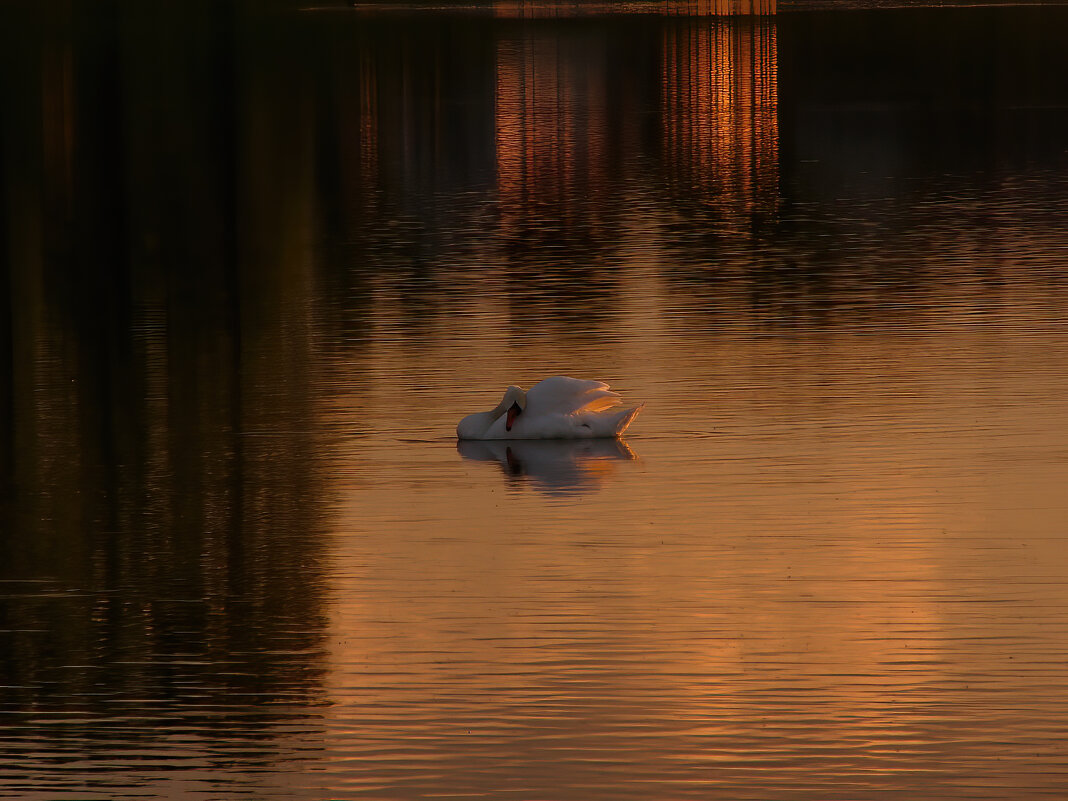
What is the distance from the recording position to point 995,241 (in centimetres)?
3002

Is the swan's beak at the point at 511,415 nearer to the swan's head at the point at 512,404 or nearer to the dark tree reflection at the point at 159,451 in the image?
the swan's head at the point at 512,404

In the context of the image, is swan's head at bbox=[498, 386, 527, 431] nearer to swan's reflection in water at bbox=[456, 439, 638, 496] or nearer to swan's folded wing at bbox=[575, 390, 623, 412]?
swan's reflection in water at bbox=[456, 439, 638, 496]

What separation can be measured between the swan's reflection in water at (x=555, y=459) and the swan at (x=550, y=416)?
0.07 meters

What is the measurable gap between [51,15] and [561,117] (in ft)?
268

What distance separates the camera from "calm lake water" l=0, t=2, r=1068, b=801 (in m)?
10.5

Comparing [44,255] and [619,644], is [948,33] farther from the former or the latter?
[619,644]

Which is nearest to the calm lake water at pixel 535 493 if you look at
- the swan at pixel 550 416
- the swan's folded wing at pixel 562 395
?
the swan at pixel 550 416

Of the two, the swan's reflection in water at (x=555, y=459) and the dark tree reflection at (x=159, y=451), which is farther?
the swan's reflection in water at (x=555, y=459)

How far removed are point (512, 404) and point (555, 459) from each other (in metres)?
0.63

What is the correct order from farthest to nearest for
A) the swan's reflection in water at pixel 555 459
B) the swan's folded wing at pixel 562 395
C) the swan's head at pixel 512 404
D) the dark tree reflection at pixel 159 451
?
the swan's folded wing at pixel 562 395
the swan's head at pixel 512 404
the swan's reflection in water at pixel 555 459
the dark tree reflection at pixel 159 451

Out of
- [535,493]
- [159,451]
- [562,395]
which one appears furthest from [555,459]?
[159,451]

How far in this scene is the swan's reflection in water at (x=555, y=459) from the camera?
1587 centimetres

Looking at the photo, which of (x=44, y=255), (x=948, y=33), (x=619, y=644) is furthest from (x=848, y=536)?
(x=948, y=33)

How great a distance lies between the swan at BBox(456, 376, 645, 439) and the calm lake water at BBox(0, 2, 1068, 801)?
157mm
